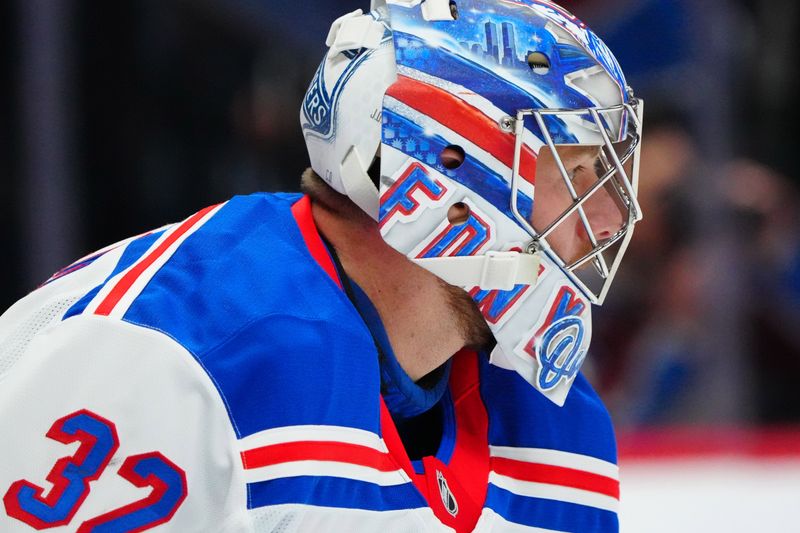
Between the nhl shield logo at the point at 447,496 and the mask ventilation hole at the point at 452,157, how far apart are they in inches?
18.4

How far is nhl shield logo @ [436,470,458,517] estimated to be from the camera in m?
1.76

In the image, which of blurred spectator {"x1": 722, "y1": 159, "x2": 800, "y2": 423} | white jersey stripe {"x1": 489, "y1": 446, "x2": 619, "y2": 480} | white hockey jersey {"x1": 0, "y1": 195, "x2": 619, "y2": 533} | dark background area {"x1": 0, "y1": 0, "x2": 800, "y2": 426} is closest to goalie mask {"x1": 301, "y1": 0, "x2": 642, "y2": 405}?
white hockey jersey {"x1": 0, "y1": 195, "x2": 619, "y2": 533}

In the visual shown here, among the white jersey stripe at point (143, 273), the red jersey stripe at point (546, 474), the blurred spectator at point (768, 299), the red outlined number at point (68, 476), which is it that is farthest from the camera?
the blurred spectator at point (768, 299)

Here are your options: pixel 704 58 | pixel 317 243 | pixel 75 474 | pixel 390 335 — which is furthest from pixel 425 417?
pixel 704 58

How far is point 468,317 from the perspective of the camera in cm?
178

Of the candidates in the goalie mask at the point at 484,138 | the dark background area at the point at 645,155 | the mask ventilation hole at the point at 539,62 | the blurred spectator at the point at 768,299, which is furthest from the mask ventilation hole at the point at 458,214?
the blurred spectator at the point at 768,299

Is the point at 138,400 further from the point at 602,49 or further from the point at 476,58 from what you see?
the point at 602,49

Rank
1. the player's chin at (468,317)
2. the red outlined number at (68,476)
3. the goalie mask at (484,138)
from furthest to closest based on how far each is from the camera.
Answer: the player's chin at (468,317), the goalie mask at (484,138), the red outlined number at (68,476)

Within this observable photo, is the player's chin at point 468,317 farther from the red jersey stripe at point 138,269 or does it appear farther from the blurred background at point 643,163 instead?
the blurred background at point 643,163

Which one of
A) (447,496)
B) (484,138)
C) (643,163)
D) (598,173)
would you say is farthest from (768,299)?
(484,138)

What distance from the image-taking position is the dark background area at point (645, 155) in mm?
3748

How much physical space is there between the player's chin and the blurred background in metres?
1.49

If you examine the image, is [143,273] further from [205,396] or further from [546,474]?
[546,474]

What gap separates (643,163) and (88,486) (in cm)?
318
